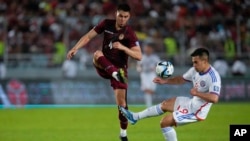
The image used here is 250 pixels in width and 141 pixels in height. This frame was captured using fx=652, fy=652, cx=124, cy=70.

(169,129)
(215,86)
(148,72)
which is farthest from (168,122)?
(148,72)

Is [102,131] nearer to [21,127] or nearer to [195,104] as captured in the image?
[21,127]

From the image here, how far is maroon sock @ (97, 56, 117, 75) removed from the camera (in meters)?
12.3

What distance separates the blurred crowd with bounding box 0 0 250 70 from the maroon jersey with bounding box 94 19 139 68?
1305 centimetres

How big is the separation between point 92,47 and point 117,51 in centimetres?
1356

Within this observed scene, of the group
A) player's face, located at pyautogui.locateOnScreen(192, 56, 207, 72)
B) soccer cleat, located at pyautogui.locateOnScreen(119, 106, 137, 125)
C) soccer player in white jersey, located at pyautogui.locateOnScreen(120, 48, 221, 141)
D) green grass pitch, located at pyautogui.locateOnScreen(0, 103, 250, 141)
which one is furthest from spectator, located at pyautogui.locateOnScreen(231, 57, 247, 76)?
player's face, located at pyautogui.locateOnScreen(192, 56, 207, 72)

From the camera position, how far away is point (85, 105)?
2547cm

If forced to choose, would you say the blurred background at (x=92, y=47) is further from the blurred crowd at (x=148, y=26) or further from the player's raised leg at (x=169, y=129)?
the player's raised leg at (x=169, y=129)

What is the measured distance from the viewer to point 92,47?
26281 mm

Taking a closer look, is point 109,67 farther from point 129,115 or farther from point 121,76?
point 129,115

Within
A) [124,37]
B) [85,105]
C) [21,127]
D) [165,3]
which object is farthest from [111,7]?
[124,37]

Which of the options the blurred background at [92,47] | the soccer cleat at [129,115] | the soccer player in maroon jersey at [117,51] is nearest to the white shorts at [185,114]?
the soccer cleat at [129,115]

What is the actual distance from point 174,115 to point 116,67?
6.42 ft

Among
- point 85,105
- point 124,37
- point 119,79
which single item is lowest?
point 85,105

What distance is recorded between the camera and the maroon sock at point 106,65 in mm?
12311
